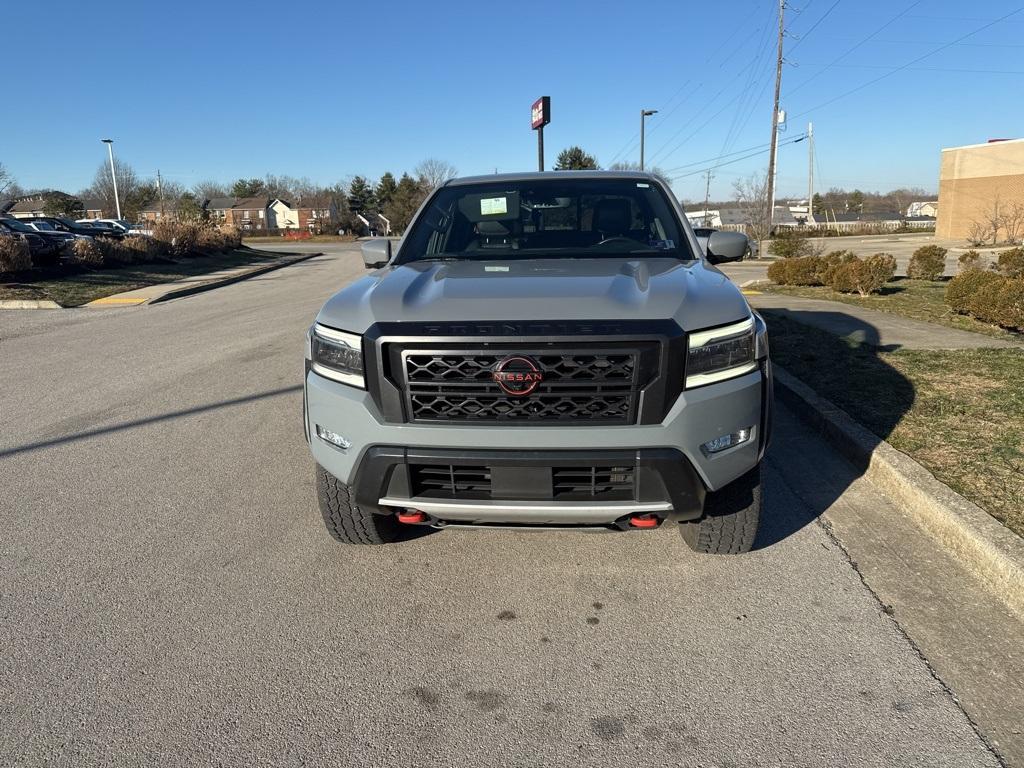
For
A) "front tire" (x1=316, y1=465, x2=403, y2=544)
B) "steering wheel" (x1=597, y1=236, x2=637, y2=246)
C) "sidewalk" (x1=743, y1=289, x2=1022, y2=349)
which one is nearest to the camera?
"front tire" (x1=316, y1=465, x2=403, y2=544)

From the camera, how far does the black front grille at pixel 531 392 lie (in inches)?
112

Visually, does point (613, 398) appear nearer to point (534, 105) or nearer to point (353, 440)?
point (353, 440)

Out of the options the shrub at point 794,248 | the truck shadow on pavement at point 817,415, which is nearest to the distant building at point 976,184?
the shrub at point 794,248

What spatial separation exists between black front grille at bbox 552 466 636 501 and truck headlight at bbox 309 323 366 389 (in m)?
0.88

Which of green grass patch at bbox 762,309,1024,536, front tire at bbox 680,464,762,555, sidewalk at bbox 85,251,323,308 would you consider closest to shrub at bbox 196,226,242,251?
sidewalk at bbox 85,251,323,308

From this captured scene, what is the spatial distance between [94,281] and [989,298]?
59.9 feet

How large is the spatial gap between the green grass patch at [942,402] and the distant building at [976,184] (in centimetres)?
3534

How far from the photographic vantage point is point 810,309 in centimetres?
1089

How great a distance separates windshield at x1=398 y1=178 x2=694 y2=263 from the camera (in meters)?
4.30

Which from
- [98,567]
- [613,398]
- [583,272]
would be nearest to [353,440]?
[613,398]

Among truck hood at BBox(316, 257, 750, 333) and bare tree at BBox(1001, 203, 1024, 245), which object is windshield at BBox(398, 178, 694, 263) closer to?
truck hood at BBox(316, 257, 750, 333)

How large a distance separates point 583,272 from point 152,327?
10.2 meters

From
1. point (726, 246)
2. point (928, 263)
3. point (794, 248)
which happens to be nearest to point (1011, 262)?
point (928, 263)

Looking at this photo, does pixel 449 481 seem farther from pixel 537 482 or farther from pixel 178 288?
pixel 178 288
